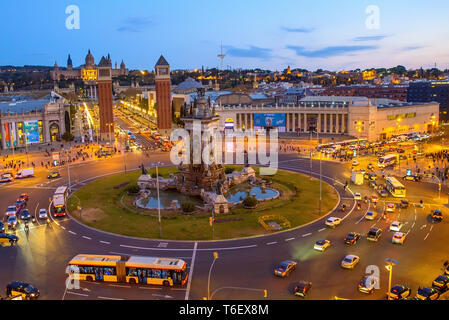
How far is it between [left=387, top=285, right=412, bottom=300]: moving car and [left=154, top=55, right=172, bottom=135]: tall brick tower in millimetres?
113111

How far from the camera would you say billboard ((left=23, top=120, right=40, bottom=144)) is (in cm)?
11294

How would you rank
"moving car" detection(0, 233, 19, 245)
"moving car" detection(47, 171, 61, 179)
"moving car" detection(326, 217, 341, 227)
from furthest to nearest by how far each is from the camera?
"moving car" detection(47, 171, 61, 179) < "moving car" detection(326, 217, 341, 227) < "moving car" detection(0, 233, 19, 245)

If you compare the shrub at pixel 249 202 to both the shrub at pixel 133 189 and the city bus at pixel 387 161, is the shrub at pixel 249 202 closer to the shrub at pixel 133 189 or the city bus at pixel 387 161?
the shrub at pixel 133 189

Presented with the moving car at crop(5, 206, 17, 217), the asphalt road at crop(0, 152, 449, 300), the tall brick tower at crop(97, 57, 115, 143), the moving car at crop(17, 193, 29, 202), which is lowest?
the asphalt road at crop(0, 152, 449, 300)

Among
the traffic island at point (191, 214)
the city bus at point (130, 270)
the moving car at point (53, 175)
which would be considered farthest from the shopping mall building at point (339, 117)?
the city bus at point (130, 270)

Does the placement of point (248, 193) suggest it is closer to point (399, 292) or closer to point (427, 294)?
point (399, 292)

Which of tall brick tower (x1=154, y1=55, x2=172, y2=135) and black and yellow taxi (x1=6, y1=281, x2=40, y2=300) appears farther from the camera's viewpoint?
tall brick tower (x1=154, y1=55, x2=172, y2=135)

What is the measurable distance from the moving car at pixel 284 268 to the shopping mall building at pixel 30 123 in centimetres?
9299

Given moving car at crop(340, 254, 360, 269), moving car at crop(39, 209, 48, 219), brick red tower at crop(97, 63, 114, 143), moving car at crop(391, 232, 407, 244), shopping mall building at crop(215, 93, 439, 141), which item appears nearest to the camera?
moving car at crop(340, 254, 360, 269)

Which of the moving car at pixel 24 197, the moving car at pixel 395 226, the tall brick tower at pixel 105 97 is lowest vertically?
the moving car at pixel 395 226

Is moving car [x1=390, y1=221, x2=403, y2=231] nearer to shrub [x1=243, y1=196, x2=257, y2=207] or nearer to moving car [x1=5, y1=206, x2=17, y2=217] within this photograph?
shrub [x1=243, y1=196, x2=257, y2=207]

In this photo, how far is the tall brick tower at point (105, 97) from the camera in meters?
127

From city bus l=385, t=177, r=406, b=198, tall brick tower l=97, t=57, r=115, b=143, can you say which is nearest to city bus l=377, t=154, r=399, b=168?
city bus l=385, t=177, r=406, b=198

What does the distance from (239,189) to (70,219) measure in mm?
26913
